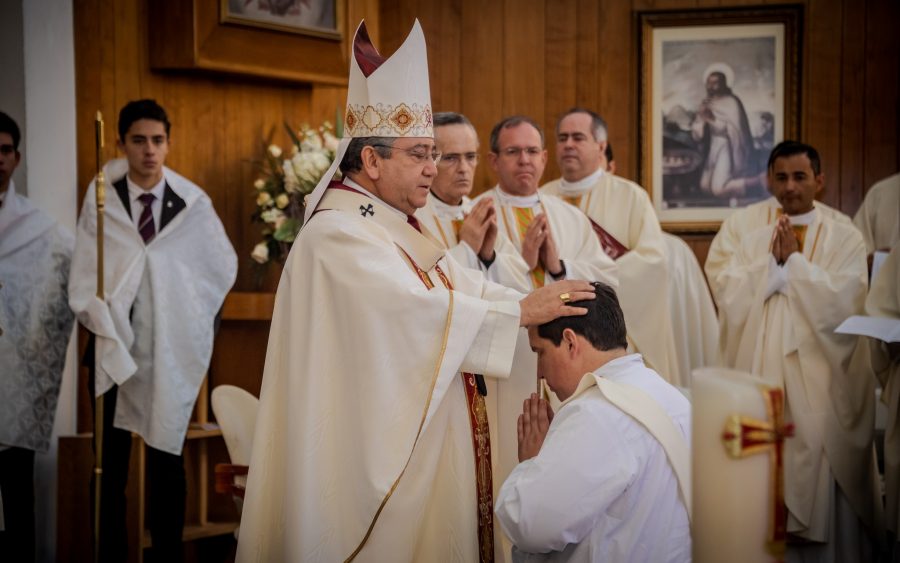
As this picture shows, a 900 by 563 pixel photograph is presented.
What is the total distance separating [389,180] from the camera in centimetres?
342

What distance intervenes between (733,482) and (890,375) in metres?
4.52

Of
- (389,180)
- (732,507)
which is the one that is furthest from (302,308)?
(732,507)

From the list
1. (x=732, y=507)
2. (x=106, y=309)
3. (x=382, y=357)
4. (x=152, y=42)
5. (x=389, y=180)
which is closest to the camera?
(x=732, y=507)

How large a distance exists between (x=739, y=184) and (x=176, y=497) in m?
4.52

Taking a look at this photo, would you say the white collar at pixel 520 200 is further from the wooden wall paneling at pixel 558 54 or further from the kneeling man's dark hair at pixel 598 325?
the wooden wall paneling at pixel 558 54

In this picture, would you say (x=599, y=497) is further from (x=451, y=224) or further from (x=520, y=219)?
(x=520, y=219)

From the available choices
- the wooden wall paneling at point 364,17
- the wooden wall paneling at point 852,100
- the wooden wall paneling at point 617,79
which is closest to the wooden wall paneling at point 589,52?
the wooden wall paneling at point 617,79

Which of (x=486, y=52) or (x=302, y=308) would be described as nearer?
(x=302, y=308)

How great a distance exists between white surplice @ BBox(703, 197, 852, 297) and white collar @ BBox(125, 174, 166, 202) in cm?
322

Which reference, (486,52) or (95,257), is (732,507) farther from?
(486,52)

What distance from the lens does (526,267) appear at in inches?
182

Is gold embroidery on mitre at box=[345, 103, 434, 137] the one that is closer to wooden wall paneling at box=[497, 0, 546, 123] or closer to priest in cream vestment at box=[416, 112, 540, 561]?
priest in cream vestment at box=[416, 112, 540, 561]

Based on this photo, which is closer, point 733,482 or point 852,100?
point 733,482

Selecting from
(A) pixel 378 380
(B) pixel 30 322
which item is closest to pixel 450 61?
(B) pixel 30 322
